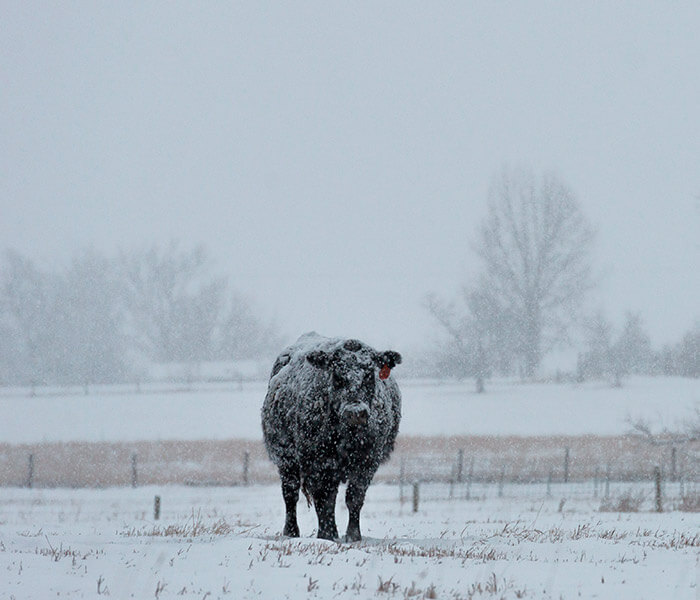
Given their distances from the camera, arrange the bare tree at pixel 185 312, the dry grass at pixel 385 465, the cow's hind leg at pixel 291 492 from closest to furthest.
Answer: the cow's hind leg at pixel 291 492 → the dry grass at pixel 385 465 → the bare tree at pixel 185 312

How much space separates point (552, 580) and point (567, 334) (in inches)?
1955

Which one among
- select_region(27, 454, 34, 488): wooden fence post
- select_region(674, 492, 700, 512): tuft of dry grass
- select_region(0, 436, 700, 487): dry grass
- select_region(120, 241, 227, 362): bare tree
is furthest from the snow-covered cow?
select_region(120, 241, 227, 362): bare tree

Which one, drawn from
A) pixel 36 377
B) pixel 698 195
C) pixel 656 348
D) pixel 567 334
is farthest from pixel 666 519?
pixel 36 377

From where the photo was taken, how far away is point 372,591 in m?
6.24

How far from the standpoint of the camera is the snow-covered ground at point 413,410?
38281 millimetres

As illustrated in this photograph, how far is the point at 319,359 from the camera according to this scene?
1053cm

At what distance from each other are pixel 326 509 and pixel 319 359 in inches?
69.9

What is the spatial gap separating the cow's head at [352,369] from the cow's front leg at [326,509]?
100 centimetres

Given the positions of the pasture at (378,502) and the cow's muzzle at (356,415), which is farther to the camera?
the cow's muzzle at (356,415)

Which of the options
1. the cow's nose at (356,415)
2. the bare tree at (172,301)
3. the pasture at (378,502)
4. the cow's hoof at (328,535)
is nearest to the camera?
the pasture at (378,502)

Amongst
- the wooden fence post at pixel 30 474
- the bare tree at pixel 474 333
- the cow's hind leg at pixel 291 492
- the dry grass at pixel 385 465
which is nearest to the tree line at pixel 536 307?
the bare tree at pixel 474 333

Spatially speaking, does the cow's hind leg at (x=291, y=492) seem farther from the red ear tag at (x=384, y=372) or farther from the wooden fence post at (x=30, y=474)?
the wooden fence post at (x=30, y=474)

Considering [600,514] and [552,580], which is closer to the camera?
[552,580]

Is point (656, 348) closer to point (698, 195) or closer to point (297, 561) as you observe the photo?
point (698, 195)
